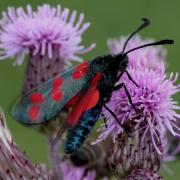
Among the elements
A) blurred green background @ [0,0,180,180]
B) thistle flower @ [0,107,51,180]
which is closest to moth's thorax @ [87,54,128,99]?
thistle flower @ [0,107,51,180]

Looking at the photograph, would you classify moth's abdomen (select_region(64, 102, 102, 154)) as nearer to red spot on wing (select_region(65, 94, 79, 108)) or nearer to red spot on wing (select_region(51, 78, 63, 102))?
red spot on wing (select_region(65, 94, 79, 108))

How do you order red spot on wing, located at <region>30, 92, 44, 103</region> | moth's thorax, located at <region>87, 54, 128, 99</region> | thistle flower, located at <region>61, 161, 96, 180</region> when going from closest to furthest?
moth's thorax, located at <region>87, 54, 128, 99</region>, red spot on wing, located at <region>30, 92, 44, 103</region>, thistle flower, located at <region>61, 161, 96, 180</region>

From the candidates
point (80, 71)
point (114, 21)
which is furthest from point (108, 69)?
point (114, 21)

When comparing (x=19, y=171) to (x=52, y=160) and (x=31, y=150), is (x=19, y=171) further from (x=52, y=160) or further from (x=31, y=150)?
Answer: (x=31, y=150)

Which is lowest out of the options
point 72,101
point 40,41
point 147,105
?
point 147,105

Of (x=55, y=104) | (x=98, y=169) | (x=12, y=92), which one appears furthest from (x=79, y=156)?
(x=12, y=92)

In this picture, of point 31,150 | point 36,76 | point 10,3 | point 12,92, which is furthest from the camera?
point 10,3

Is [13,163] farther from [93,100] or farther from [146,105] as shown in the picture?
[146,105]
